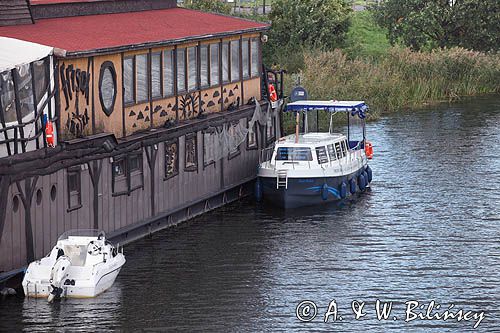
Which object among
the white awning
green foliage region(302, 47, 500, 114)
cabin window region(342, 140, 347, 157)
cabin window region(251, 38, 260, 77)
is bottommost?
green foliage region(302, 47, 500, 114)

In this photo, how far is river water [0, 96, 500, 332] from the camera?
33.2 metres

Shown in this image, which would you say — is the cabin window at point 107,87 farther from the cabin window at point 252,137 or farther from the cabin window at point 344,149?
the cabin window at point 344,149

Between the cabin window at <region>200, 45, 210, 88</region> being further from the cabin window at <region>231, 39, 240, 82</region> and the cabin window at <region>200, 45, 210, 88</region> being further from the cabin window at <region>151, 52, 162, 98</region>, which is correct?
the cabin window at <region>151, 52, 162, 98</region>

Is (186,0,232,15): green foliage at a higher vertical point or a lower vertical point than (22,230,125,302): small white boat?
higher

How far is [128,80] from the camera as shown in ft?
136

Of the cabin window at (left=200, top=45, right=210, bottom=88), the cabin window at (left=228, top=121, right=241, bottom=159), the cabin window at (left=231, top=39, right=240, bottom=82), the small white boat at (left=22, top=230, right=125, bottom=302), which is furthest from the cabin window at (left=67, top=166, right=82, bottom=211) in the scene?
the cabin window at (left=231, top=39, right=240, bottom=82)

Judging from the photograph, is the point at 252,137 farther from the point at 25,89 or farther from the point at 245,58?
the point at 25,89

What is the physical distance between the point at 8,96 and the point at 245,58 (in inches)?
687

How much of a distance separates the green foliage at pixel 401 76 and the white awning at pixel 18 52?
3457 centimetres

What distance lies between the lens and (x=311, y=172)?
47.4 meters

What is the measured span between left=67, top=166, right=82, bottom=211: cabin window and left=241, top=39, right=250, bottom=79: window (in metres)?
14.3

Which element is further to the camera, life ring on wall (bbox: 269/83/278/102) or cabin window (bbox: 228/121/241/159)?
life ring on wall (bbox: 269/83/278/102)

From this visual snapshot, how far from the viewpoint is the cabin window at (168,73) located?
43.9 meters

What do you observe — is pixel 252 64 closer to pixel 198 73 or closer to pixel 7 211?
pixel 198 73
